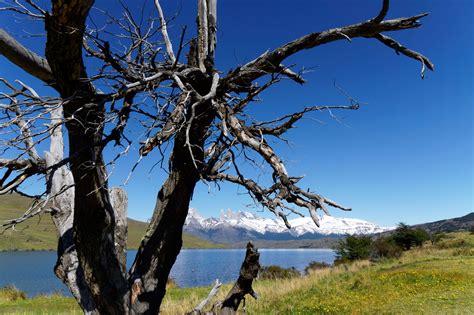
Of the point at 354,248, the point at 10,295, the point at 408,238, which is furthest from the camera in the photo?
the point at 408,238

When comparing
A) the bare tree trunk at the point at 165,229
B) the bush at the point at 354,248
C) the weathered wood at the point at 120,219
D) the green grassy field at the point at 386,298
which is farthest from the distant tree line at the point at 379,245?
the weathered wood at the point at 120,219

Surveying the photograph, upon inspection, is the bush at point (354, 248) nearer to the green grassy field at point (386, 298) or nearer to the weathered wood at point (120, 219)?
the green grassy field at point (386, 298)

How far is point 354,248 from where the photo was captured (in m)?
43.2

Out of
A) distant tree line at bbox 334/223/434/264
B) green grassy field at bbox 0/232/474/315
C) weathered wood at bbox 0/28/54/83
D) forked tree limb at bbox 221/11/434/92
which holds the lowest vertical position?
green grassy field at bbox 0/232/474/315

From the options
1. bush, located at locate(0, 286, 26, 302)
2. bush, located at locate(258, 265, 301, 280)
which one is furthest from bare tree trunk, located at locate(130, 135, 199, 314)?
bush, located at locate(258, 265, 301, 280)

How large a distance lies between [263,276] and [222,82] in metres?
33.0

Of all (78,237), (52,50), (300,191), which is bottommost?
(78,237)

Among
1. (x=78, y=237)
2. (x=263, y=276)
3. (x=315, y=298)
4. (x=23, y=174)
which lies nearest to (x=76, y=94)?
(x=78, y=237)

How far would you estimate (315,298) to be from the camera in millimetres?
15648

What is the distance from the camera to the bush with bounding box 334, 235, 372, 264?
42.3 metres

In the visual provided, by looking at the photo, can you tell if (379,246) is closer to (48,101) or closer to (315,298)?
(315,298)

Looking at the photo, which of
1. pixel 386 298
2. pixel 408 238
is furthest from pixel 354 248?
pixel 386 298

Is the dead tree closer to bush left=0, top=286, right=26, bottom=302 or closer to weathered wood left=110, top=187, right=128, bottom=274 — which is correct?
weathered wood left=110, top=187, right=128, bottom=274

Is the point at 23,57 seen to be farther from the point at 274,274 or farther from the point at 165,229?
the point at 274,274
